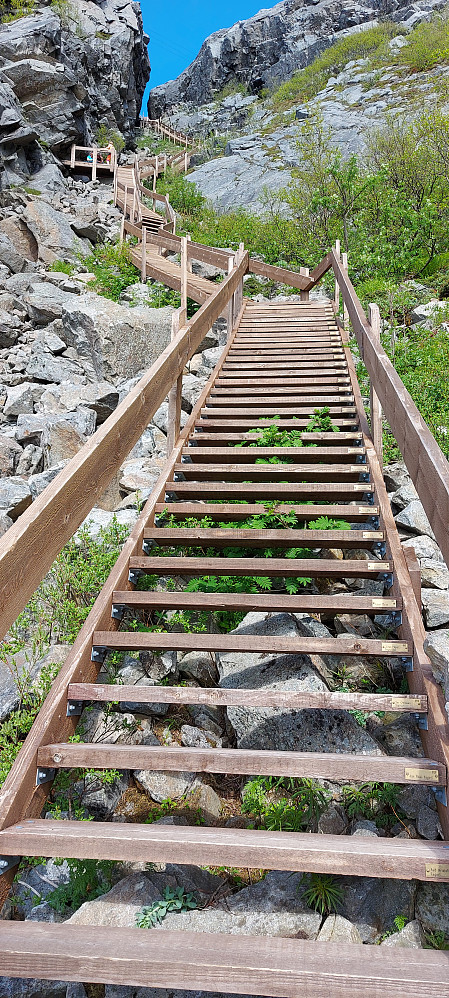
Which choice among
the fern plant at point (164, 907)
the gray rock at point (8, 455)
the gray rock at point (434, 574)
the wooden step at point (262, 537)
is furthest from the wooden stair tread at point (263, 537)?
the gray rock at point (8, 455)

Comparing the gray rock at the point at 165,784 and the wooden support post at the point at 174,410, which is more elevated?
the wooden support post at the point at 174,410

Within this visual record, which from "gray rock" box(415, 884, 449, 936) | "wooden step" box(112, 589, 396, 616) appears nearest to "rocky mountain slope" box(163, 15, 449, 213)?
"wooden step" box(112, 589, 396, 616)

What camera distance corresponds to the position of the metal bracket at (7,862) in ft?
5.72

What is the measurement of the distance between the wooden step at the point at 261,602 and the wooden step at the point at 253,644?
0.71 feet

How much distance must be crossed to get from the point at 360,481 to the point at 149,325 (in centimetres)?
641

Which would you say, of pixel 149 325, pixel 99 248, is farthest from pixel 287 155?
pixel 149 325

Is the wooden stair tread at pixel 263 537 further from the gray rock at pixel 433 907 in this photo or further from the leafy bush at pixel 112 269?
the leafy bush at pixel 112 269

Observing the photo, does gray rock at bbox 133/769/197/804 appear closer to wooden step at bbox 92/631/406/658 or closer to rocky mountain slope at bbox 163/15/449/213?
wooden step at bbox 92/631/406/658

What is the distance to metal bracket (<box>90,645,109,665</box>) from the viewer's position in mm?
2596

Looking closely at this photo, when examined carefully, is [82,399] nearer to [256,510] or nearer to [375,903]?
[256,510]

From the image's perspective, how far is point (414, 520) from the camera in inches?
168

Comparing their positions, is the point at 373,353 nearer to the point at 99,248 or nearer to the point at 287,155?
the point at 99,248

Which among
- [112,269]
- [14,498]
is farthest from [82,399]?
[112,269]

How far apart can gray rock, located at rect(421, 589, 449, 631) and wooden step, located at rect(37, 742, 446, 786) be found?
4.56 feet
